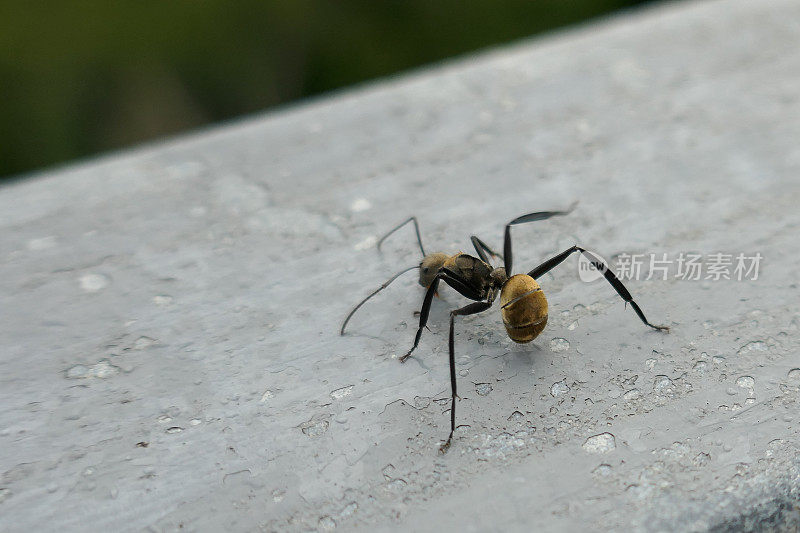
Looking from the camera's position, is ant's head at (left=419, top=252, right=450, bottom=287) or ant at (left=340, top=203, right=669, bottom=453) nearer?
ant at (left=340, top=203, right=669, bottom=453)

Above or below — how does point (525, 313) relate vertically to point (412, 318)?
above

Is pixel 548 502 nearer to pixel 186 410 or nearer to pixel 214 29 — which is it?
pixel 186 410

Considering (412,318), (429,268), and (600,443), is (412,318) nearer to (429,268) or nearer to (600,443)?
(429,268)

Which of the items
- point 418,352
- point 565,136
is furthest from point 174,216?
point 565,136

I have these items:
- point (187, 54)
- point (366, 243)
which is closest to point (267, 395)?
point (366, 243)

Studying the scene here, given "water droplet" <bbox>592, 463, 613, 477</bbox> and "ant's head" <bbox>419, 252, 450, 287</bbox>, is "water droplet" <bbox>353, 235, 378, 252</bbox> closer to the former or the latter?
"ant's head" <bbox>419, 252, 450, 287</bbox>

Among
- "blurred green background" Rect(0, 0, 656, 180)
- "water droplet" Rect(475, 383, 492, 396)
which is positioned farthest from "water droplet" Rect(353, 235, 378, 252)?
"blurred green background" Rect(0, 0, 656, 180)

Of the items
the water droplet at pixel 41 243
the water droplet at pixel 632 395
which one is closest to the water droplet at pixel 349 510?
the water droplet at pixel 632 395
